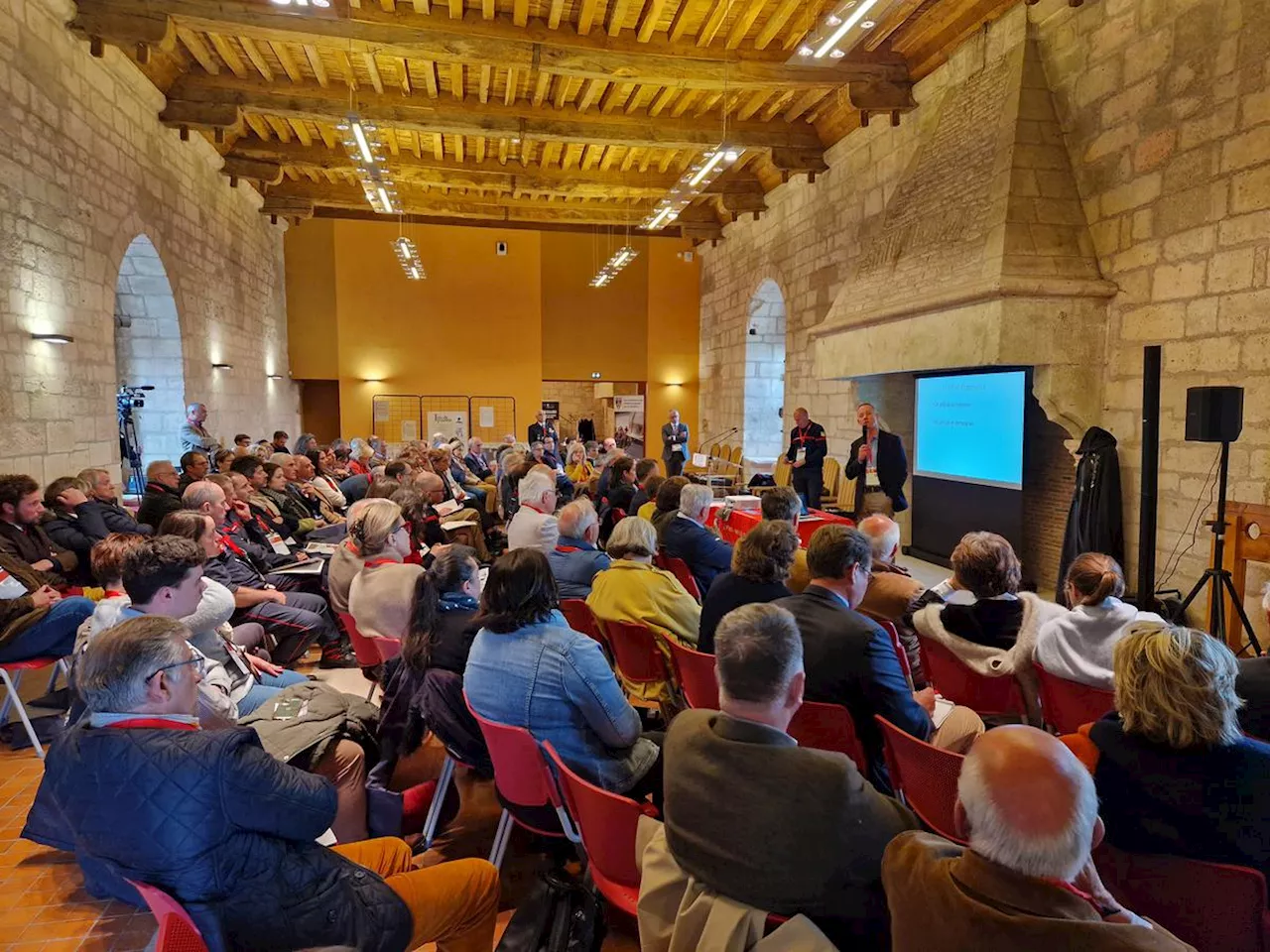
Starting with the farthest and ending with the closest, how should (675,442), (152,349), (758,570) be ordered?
1. (675,442)
2. (152,349)
3. (758,570)

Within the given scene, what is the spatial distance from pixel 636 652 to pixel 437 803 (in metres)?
0.95

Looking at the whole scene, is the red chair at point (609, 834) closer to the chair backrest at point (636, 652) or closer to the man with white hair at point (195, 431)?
the chair backrest at point (636, 652)

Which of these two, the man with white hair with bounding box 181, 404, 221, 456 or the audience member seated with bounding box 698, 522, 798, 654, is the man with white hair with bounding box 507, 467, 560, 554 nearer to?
the audience member seated with bounding box 698, 522, 798, 654

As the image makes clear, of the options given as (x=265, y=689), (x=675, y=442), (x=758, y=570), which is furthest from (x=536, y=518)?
(x=675, y=442)

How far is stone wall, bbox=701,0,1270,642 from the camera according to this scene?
440 centimetres

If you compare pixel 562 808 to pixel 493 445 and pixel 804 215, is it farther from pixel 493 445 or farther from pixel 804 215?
pixel 493 445

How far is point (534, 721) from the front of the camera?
205 cm

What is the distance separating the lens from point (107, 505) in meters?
4.82

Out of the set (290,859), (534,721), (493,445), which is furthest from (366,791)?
(493,445)

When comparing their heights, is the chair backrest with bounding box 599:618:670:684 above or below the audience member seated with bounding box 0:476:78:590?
below

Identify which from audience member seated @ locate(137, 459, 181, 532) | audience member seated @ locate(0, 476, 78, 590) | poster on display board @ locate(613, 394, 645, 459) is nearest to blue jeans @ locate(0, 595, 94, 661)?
audience member seated @ locate(0, 476, 78, 590)

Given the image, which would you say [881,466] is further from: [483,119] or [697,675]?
[483,119]

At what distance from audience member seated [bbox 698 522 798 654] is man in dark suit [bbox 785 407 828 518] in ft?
17.8

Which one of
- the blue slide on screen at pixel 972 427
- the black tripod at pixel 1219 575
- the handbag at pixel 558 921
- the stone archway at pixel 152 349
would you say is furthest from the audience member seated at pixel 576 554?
the stone archway at pixel 152 349
